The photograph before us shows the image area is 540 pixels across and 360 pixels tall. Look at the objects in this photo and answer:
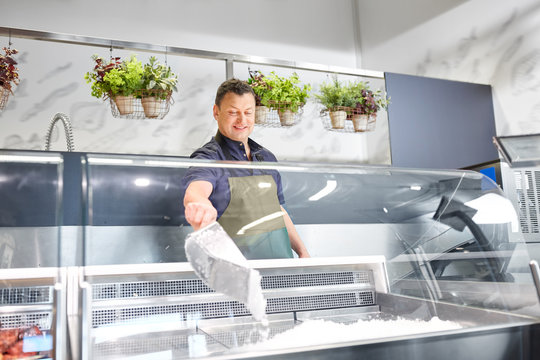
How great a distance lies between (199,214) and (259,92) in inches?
78.0

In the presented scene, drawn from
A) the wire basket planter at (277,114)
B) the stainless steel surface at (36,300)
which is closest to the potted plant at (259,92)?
Answer: the wire basket planter at (277,114)

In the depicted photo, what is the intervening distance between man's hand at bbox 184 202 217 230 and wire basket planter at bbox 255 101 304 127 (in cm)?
196

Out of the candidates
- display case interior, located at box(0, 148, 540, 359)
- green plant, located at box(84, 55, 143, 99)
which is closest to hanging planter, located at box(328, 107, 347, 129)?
green plant, located at box(84, 55, 143, 99)

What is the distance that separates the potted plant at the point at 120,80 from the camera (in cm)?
279

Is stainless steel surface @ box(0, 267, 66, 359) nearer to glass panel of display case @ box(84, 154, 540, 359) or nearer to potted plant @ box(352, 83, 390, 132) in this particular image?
glass panel of display case @ box(84, 154, 540, 359)

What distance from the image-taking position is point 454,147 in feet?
13.3

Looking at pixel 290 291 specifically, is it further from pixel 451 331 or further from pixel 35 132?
pixel 35 132

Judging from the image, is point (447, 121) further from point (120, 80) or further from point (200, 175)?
point (200, 175)

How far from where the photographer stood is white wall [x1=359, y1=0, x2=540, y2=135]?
370cm

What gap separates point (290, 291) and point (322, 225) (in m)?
0.21

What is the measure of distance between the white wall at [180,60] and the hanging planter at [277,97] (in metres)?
0.38

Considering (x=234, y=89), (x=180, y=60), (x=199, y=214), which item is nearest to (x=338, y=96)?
(x=234, y=89)

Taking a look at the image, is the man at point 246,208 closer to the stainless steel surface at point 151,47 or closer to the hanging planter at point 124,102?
the hanging planter at point 124,102

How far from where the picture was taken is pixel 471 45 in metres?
4.21
